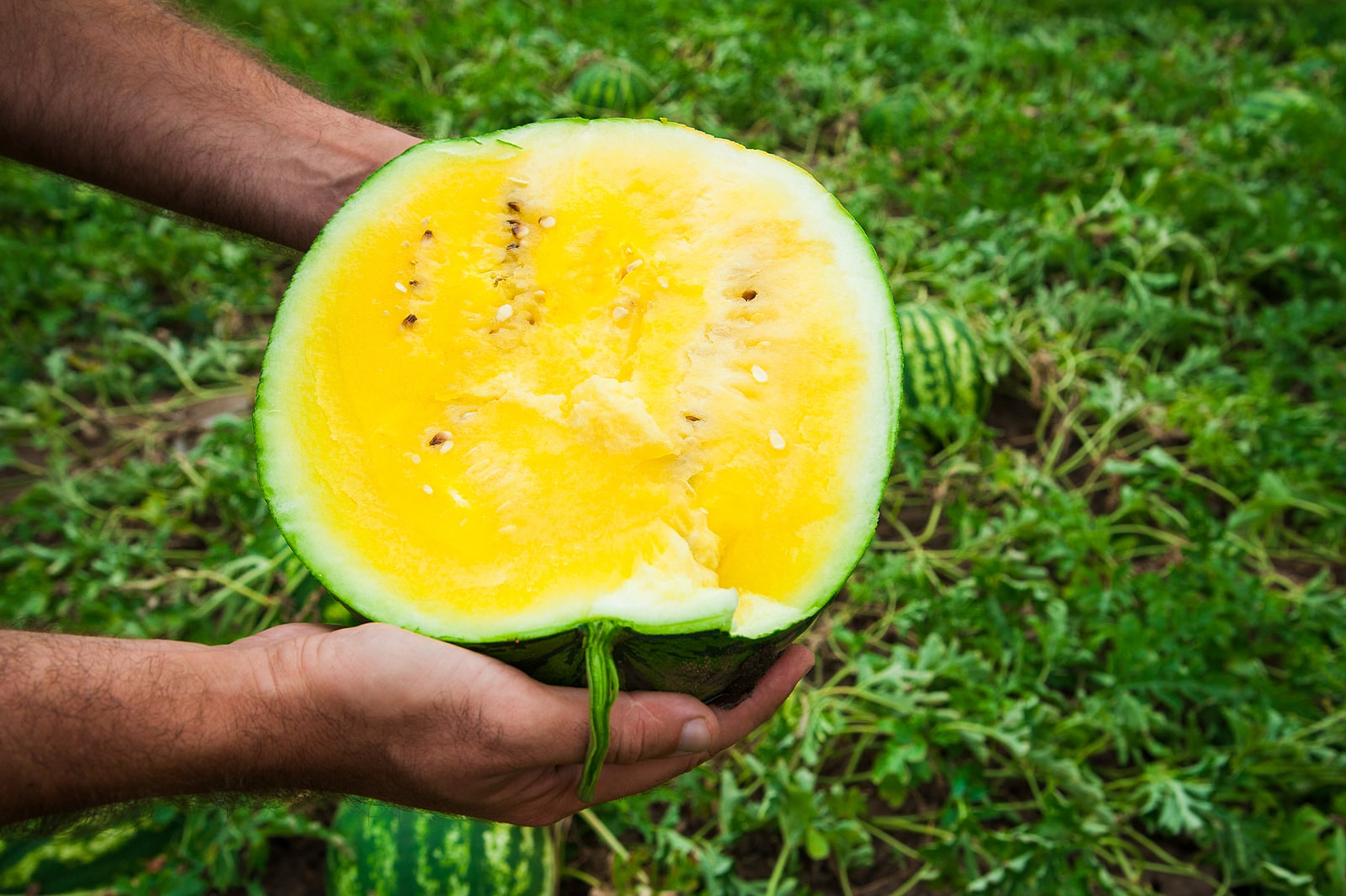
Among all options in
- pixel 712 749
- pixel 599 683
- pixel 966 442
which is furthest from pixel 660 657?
pixel 966 442

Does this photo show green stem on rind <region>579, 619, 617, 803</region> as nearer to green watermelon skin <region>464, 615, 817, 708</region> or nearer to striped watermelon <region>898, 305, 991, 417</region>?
green watermelon skin <region>464, 615, 817, 708</region>

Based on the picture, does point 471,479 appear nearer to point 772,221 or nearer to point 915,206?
point 772,221

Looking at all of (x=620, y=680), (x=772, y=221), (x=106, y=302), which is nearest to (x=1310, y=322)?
(x=772, y=221)

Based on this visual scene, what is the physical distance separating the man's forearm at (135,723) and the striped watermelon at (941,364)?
6.75 ft

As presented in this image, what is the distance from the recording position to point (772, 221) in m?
1.36

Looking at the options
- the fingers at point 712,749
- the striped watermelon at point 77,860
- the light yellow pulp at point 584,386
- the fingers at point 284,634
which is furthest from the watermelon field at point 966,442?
the light yellow pulp at point 584,386

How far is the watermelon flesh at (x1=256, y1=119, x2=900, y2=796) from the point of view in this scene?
1.18m

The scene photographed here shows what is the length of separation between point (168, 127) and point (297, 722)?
54.8 inches

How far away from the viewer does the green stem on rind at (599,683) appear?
1.12 metres

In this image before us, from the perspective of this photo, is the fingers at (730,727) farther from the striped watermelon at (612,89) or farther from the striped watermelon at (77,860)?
the striped watermelon at (612,89)

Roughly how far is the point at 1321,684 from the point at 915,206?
2.13m

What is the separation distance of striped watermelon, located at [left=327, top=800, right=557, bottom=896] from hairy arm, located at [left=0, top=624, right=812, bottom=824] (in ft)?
2.43

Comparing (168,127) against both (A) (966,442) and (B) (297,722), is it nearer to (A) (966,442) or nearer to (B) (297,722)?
(B) (297,722)

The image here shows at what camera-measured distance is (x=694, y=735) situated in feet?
4.14
